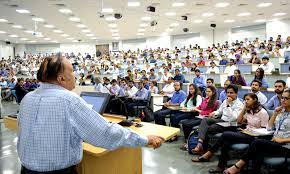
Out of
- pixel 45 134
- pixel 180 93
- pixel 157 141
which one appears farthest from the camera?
pixel 180 93

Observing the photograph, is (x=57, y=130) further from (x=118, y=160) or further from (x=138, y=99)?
(x=138, y=99)

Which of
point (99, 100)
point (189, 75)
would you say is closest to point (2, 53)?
point (189, 75)

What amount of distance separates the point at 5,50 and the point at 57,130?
28035 mm

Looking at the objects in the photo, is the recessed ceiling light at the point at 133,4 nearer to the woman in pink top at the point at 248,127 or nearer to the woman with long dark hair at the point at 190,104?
the woman with long dark hair at the point at 190,104

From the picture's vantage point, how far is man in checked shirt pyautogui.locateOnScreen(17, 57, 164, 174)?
130 cm

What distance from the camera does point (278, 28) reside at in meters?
18.5

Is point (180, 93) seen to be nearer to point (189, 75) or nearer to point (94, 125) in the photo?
point (189, 75)

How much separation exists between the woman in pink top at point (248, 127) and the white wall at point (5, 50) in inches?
1014

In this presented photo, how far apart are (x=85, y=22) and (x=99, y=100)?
14.4 metres

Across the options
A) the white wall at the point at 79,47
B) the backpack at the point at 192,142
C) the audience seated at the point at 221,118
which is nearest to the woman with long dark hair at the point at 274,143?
the audience seated at the point at 221,118

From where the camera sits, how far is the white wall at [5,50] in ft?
82.4

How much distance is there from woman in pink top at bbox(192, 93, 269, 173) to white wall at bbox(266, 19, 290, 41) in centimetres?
1663

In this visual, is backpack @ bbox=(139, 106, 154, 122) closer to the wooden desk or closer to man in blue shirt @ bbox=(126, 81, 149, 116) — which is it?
man in blue shirt @ bbox=(126, 81, 149, 116)

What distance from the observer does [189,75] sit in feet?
33.1
